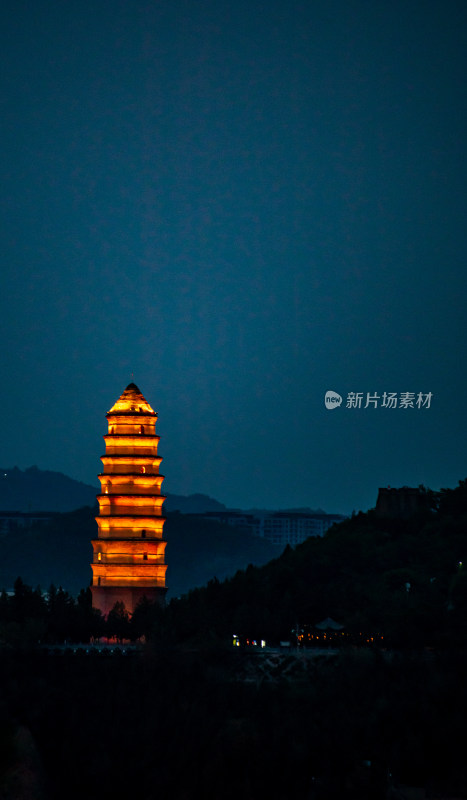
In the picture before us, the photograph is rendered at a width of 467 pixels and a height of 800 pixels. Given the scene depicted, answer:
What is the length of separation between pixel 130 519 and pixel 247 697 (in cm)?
1423

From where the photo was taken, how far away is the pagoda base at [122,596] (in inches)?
2761

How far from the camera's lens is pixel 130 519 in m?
70.8

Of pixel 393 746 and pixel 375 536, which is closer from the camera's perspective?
pixel 393 746

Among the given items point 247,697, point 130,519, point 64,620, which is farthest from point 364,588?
point 64,620

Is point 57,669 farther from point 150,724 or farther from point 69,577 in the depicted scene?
point 69,577

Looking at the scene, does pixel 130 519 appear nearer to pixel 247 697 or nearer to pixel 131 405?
pixel 131 405

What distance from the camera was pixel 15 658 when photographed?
204 feet

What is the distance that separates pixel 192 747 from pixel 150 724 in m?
2.15

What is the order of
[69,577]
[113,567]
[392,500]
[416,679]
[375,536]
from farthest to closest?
[69,577] < [392,500] < [375,536] < [113,567] < [416,679]

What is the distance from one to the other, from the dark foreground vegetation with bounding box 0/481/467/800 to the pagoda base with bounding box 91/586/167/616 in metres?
0.72

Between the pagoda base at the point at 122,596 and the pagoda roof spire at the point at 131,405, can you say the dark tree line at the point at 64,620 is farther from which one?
the pagoda roof spire at the point at 131,405

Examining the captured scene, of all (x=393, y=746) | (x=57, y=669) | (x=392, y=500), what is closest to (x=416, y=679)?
(x=393, y=746)

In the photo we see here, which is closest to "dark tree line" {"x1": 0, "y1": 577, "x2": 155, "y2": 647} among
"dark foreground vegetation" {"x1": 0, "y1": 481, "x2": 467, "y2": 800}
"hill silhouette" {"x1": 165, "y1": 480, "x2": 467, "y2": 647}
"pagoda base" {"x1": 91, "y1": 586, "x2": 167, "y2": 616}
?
"dark foreground vegetation" {"x1": 0, "y1": 481, "x2": 467, "y2": 800}

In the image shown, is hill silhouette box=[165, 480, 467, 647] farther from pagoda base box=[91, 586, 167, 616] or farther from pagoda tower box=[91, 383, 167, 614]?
pagoda tower box=[91, 383, 167, 614]
